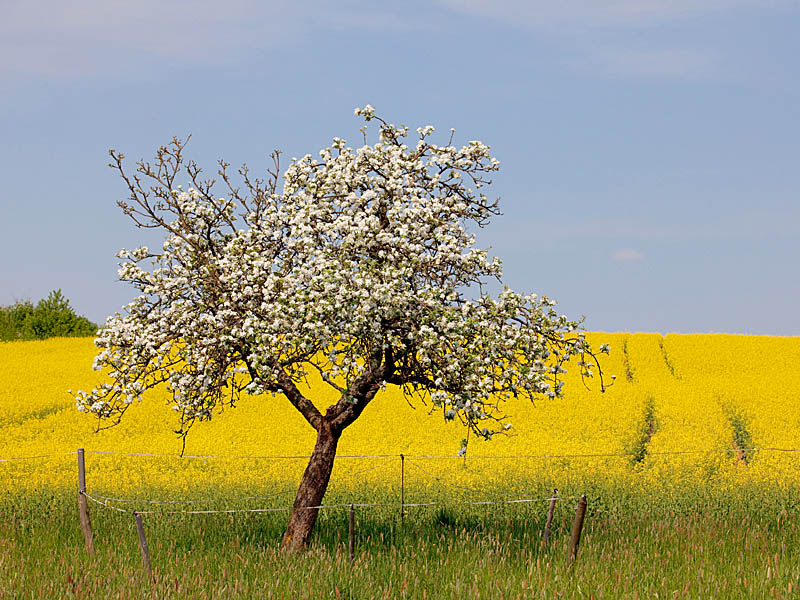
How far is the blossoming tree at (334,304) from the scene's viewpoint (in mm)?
11320

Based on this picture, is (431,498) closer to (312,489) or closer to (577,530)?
(312,489)

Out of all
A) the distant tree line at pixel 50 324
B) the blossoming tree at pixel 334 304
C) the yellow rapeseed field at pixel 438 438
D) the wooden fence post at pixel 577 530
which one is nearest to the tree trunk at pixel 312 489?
the blossoming tree at pixel 334 304

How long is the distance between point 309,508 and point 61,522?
5606mm

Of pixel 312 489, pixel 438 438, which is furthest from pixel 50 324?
pixel 312 489

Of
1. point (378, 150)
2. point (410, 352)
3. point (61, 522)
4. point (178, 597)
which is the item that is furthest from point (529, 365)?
point (61, 522)

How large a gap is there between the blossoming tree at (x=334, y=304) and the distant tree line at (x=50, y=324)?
42.5 meters

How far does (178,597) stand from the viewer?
30.5 feet

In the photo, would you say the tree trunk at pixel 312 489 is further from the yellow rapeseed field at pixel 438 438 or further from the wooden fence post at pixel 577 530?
the wooden fence post at pixel 577 530

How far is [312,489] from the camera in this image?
42.1 ft

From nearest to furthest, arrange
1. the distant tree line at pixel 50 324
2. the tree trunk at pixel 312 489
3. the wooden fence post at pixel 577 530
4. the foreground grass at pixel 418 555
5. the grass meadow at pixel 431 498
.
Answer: the foreground grass at pixel 418 555, the grass meadow at pixel 431 498, the wooden fence post at pixel 577 530, the tree trunk at pixel 312 489, the distant tree line at pixel 50 324

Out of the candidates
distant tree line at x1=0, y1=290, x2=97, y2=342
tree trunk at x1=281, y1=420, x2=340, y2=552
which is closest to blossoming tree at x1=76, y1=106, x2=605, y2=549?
tree trunk at x1=281, y1=420, x2=340, y2=552

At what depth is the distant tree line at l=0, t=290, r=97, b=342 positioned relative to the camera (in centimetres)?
5269

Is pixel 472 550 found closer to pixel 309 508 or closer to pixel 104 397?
pixel 309 508

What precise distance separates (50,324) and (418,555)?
47.6 m
